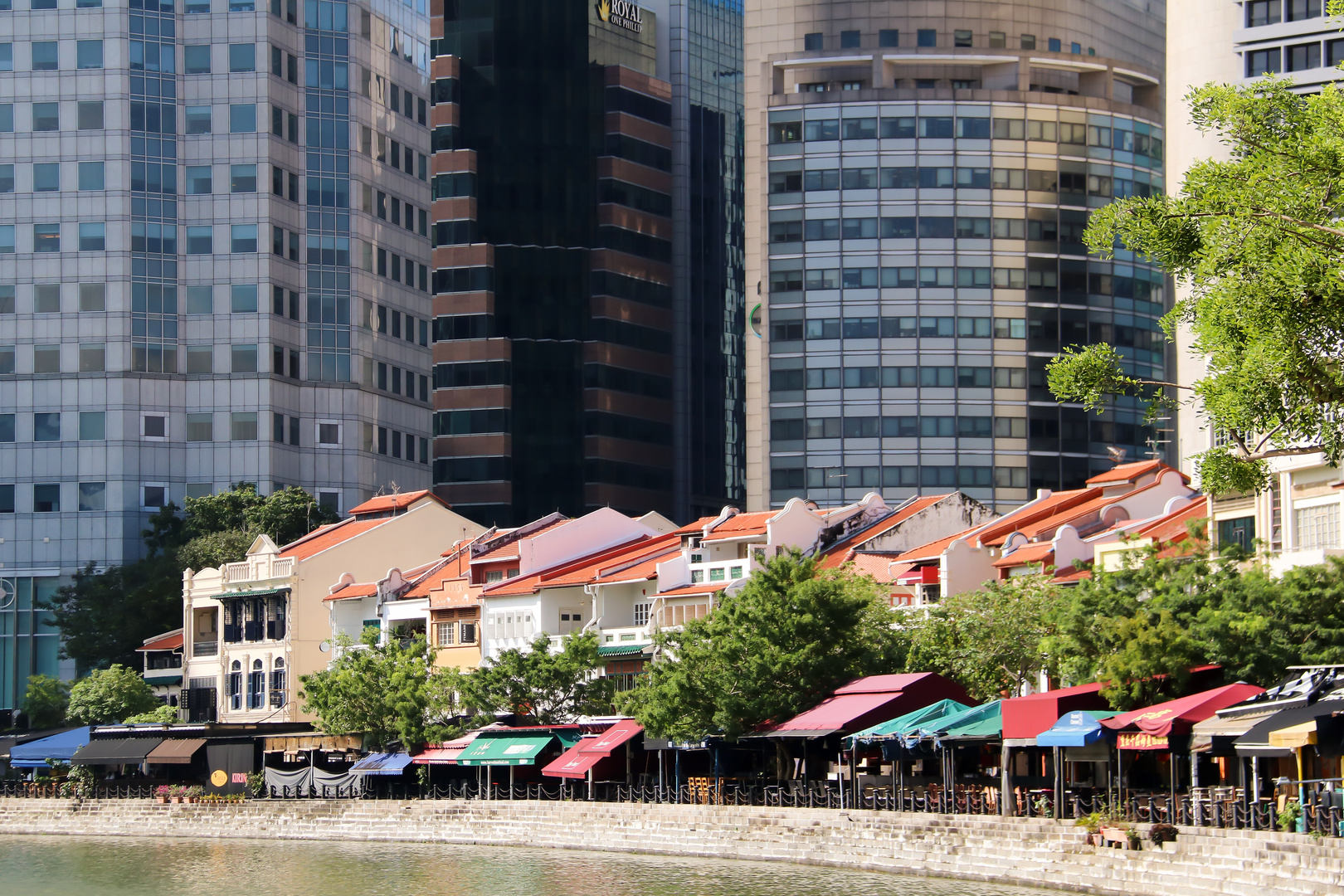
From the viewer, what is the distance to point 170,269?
527 feet

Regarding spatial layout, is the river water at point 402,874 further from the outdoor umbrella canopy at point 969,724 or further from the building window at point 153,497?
the building window at point 153,497

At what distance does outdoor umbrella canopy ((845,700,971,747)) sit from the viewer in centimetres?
6562

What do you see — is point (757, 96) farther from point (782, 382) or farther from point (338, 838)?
point (338, 838)

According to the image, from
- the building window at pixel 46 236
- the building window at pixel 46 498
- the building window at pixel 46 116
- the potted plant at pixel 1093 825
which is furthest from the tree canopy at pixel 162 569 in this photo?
the potted plant at pixel 1093 825

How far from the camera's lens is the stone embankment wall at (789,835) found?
1924 inches

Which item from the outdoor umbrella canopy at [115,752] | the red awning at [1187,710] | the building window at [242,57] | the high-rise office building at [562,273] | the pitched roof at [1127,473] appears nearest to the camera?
the red awning at [1187,710]

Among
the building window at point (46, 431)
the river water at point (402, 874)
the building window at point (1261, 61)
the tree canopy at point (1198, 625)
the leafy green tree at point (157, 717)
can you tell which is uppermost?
the building window at point (1261, 61)

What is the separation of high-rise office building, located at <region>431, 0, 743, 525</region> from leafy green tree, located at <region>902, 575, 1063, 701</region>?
330 feet

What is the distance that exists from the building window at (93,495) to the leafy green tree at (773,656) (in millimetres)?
87236

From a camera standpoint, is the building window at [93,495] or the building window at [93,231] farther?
the building window at [93,231]

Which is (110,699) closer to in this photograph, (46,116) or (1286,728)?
(46,116)

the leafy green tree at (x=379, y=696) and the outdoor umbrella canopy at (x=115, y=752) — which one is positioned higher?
the leafy green tree at (x=379, y=696)

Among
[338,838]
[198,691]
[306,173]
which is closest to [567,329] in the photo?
[306,173]

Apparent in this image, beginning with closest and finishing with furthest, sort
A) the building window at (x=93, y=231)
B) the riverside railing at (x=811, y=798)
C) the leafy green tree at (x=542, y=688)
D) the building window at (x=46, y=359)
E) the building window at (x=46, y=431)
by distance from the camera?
the riverside railing at (x=811, y=798) → the leafy green tree at (x=542, y=688) → the building window at (x=46, y=431) → the building window at (x=46, y=359) → the building window at (x=93, y=231)
